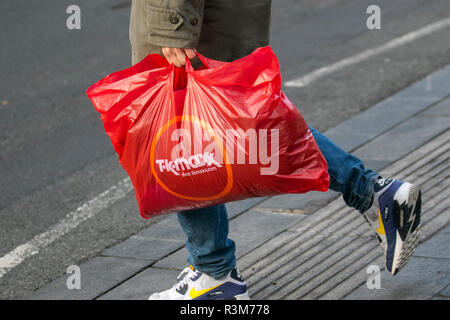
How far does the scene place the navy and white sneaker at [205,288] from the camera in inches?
123

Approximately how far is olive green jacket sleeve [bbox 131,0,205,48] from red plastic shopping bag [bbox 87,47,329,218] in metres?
0.09

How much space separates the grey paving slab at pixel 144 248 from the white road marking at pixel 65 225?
429mm

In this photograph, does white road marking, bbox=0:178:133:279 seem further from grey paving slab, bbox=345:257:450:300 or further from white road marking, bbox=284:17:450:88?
white road marking, bbox=284:17:450:88

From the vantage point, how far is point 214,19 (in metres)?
2.86

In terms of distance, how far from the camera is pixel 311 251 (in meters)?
3.49

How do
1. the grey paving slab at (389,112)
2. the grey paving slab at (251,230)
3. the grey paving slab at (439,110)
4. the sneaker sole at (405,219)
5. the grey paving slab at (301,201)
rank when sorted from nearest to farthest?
the sneaker sole at (405,219), the grey paving slab at (251,230), the grey paving slab at (301,201), the grey paving slab at (389,112), the grey paving slab at (439,110)

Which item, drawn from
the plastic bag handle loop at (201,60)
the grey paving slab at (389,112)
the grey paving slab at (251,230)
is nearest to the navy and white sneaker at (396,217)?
the grey paving slab at (251,230)

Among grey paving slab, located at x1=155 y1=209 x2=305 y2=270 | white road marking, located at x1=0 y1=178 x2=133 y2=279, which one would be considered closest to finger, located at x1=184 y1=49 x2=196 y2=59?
grey paving slab, located at x1=155 y1=209 x2=305 y2=270

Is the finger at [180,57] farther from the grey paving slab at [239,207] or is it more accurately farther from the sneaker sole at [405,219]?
the grey paving slab at [239,207]

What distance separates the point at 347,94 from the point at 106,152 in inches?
77.8

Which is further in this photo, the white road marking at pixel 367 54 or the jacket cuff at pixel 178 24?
the white road marking at pixel 367 54

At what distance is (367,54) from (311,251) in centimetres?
385

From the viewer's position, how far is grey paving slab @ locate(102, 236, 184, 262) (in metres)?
3.70

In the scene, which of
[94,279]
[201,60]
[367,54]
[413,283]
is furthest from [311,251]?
[367,54]
